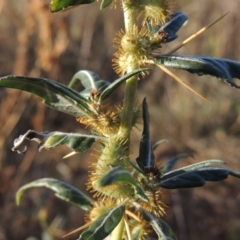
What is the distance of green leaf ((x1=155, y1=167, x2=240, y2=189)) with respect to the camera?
4.40 feet

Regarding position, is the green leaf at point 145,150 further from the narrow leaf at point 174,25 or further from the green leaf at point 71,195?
the green leaf at point 71,195

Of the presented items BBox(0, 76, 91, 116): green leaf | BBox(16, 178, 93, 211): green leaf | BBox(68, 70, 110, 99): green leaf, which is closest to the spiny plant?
BBox(0, 76, 91, 116): green leaf

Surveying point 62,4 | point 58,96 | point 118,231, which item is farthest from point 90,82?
point 118,231

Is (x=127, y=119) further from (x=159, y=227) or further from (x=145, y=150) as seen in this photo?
(x=159, y=227)

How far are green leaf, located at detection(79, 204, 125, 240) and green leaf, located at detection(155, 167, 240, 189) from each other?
0.13 metres

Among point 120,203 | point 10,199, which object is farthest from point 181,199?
point 120,203

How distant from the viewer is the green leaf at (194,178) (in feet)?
4.40

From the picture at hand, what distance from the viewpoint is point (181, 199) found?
18.8ft

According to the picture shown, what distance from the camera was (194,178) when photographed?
4.44 feet

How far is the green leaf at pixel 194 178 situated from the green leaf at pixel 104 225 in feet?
0.43

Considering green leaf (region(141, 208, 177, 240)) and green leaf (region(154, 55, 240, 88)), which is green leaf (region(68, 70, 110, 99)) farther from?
green leaf (region(141, 208, 177, 240))

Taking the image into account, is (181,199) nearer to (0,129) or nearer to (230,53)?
(0,129)

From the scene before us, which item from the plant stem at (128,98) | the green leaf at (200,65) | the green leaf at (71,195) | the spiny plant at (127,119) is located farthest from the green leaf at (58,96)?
the green leaf at (71,195)

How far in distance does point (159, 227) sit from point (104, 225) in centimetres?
15
